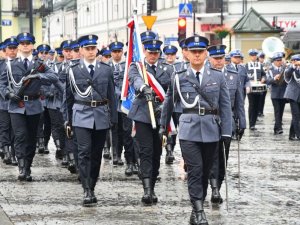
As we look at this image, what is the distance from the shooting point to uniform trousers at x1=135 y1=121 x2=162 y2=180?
438 inches

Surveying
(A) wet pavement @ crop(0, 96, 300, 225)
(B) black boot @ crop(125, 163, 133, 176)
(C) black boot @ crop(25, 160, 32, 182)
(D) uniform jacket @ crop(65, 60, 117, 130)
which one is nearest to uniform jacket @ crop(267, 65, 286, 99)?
(A) wet pavement @ crop(0, 96, 300, 225)

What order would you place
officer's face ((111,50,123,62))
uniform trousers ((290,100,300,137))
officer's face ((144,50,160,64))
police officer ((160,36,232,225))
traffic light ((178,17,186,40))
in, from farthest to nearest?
1. traffic light ((178,17,186,40))
2. uniform trousers ((290,100,300,137))
3. officer's face ((111,50,123,62))
4. officer's face ((144,50,160,64))
5. police officer ((160,36,232,225))

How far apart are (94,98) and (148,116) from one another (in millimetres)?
746

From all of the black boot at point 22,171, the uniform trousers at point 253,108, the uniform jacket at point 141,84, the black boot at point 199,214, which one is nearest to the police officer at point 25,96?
the black boot at point 22,171

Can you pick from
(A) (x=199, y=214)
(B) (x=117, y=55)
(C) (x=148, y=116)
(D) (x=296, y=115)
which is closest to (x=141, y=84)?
(C) (x=148, y=116)

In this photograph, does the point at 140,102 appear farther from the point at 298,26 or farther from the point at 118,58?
the point at 298,26

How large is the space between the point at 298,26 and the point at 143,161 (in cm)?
4447

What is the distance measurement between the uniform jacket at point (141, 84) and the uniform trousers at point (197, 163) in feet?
A: 5.43

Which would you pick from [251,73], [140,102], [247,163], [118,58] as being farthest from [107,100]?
[251,73]

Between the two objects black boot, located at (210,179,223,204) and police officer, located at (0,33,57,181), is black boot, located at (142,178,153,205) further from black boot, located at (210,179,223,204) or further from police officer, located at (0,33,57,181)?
police officer, located at (0,33,57,181)

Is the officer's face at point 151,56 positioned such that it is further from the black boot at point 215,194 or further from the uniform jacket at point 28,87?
the uniform jacket at point 28,87

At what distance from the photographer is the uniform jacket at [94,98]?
36.6 feet

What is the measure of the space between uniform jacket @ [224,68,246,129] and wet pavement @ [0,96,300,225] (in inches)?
41.5

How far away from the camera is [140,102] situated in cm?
1138
